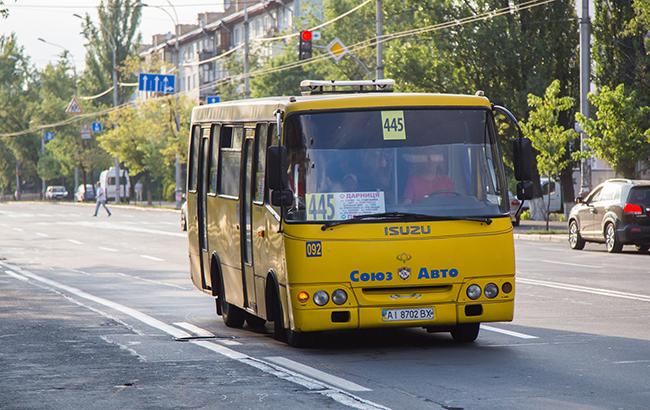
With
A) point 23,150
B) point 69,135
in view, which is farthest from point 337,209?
point 23,150

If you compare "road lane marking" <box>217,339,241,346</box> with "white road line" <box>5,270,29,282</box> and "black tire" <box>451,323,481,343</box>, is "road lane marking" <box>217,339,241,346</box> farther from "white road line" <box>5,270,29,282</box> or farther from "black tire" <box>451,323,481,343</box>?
"white road line" <box>5,270,29,282</box>

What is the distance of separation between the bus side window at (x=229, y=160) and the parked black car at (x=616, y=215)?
16.6 metres

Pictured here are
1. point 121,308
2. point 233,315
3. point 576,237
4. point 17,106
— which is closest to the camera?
point 233,315

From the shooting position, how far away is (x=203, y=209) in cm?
1695

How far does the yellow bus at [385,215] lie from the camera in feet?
42.3

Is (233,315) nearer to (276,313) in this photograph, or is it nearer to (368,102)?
(276,313)

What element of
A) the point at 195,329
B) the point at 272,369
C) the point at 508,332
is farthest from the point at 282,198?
the point at 195,329

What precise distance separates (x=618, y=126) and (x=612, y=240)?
840 cm

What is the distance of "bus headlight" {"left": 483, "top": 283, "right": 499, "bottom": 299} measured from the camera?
1317cm

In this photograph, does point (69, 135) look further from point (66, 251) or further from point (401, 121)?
point (401, 121)

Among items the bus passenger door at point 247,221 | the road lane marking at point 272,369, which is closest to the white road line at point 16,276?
the road lane marking at point 272,369

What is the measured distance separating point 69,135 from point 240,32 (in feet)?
60.0

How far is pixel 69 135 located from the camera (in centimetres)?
11962

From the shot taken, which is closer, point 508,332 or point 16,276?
point 508,332
